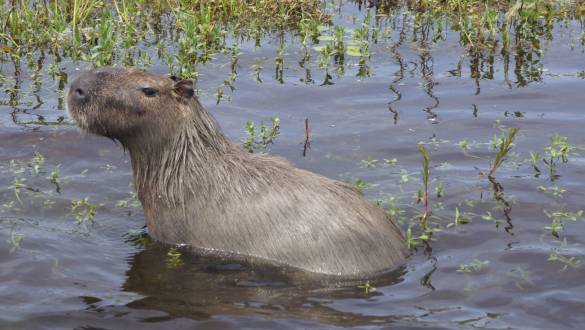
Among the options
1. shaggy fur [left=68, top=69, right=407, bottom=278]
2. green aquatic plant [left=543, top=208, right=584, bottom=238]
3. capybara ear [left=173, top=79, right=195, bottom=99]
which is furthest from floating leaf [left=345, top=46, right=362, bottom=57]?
capybara ear [left=173, top=79, right=195, bottom=99]

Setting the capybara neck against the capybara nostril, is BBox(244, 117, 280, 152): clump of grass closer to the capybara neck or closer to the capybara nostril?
the capybara neck

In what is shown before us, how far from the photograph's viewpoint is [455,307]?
18.2 feet

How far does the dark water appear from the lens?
5512 millimetres

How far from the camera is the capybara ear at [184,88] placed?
623 centimetres

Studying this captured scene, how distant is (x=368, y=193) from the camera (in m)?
7.20

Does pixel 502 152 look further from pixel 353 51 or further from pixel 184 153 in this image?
pixel 353 51

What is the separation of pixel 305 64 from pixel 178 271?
13.6 ft

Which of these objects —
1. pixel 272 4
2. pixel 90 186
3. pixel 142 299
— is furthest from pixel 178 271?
pixel 272 4

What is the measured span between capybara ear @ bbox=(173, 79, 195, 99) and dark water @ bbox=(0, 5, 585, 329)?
39.6 inches

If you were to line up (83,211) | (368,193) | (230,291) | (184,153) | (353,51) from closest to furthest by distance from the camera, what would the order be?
(230,291), (184,153), (83,211), (368,193), (353,51)

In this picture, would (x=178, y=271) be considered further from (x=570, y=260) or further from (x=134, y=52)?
(x=134, y=52)

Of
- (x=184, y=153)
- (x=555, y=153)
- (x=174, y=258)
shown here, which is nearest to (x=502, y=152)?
(x=555, y=153)

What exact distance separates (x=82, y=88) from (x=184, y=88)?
24.9 inches

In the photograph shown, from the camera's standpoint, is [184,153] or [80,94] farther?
[184,153]
